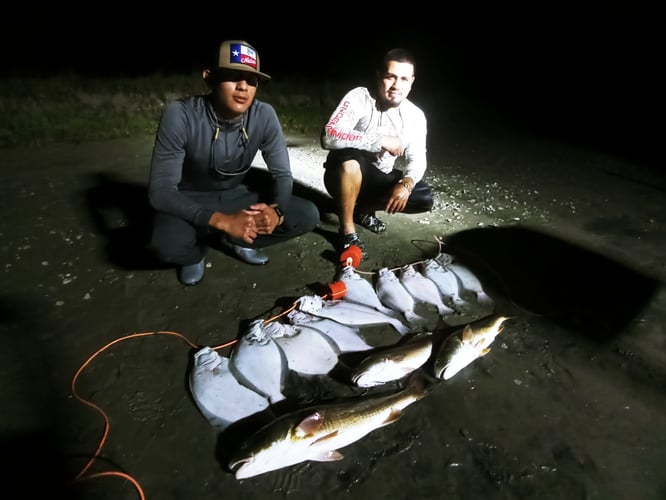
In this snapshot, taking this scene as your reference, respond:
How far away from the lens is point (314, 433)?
5.39ft

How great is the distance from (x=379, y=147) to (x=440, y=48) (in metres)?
9.63

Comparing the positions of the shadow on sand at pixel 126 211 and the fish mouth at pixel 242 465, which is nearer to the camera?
the fish mouth at pixel 242 465

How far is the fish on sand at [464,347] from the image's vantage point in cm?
204

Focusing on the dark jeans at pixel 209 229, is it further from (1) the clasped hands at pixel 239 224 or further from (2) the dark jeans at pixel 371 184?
(2) the dark jeans at pixel 371 184

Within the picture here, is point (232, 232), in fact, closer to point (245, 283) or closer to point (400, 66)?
point (245, 283)

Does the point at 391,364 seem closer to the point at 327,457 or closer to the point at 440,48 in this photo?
the point at 327,457

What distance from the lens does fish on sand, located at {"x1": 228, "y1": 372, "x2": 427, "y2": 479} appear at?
1558mm

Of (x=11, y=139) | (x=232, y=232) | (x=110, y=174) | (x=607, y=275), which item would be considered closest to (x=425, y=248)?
(x=607, y=275)

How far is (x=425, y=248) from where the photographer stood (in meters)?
3.38

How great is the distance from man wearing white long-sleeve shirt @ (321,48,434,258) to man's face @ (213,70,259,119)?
0.81 m

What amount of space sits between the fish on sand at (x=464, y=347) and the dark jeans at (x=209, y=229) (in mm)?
1512

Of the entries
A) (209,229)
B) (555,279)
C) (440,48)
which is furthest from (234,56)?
(440,48)

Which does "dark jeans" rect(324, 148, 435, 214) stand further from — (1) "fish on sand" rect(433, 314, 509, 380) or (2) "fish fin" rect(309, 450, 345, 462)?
(2) "fish fin" rect(309, 450, 345, 462)

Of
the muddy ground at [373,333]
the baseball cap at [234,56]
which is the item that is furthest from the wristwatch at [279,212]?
the baseball cap at [234,56]
